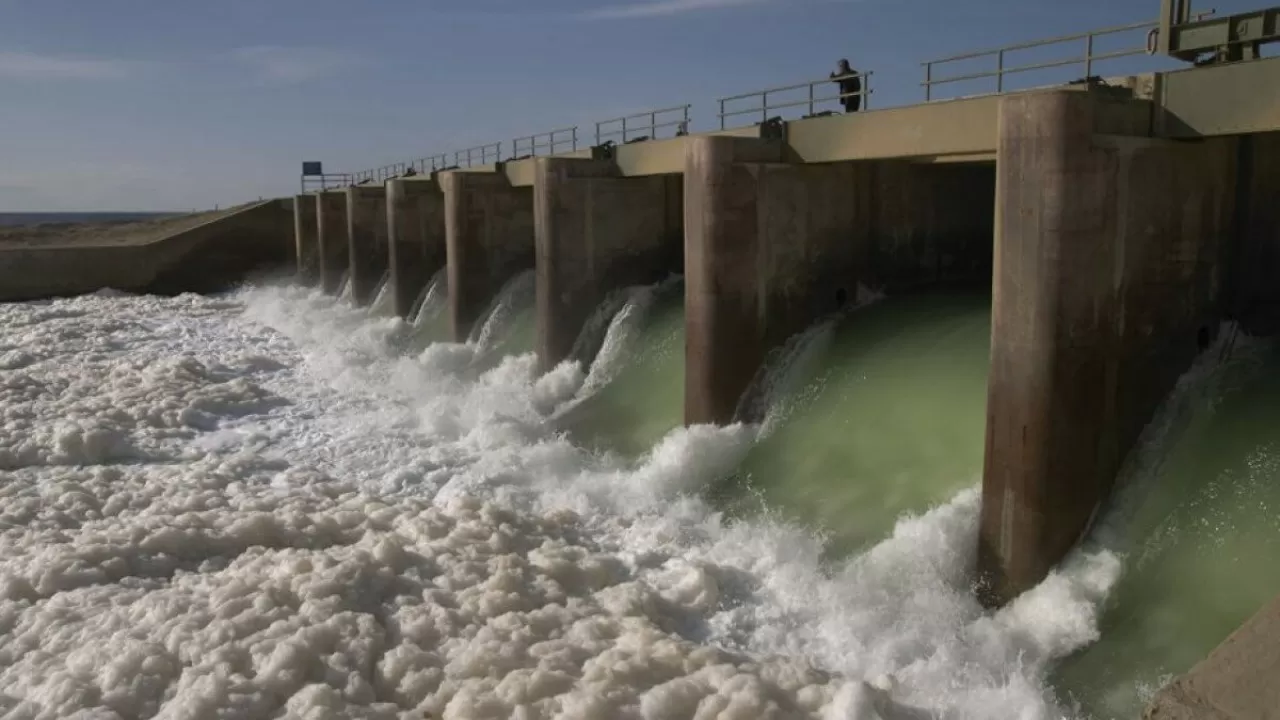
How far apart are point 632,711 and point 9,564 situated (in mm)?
6457

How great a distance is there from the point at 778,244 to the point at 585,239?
5.15m

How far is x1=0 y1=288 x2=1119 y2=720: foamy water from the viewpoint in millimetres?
7430

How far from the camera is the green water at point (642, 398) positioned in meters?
14.3

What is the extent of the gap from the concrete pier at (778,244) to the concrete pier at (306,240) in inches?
1110

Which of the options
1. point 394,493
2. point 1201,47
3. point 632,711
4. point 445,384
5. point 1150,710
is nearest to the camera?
point 1150,710

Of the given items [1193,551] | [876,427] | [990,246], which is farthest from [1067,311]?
[990,246]

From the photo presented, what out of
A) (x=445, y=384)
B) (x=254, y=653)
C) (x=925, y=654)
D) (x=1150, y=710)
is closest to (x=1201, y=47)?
(x=925, y=654)

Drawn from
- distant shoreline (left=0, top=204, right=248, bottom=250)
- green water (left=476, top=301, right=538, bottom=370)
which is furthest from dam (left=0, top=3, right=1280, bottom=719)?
distant shoreline (left=0, top=204, right=248, bottom=250)

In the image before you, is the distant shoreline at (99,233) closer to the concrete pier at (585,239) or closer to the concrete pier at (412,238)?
the concrete pier at (412,238)

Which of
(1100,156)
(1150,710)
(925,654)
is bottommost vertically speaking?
(925,654)

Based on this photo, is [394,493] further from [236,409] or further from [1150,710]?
[1150,710]

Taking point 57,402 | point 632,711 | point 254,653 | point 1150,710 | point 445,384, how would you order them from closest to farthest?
point 1150,710, point 632,711, point 254,653, point 57,402, point 445,384

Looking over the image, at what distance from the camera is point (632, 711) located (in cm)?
722

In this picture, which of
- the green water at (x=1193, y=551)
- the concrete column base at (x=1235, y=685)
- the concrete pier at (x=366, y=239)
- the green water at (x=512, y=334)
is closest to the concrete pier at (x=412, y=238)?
the concrete pier at (x=366, y=239)
